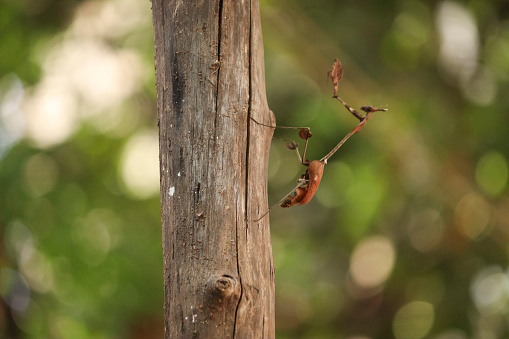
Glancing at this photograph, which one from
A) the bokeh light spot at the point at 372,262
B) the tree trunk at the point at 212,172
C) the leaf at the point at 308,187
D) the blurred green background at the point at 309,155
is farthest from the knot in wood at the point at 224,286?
the bokeh light spot at the point at 372,262

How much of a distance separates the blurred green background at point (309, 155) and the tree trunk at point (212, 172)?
2.89 metres

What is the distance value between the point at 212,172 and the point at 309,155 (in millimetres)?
3710

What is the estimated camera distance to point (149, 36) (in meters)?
4.79

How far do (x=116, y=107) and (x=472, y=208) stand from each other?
3.60m

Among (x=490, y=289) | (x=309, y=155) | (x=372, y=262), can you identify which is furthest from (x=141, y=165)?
(x=490, y=289)

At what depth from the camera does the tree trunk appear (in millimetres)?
1308

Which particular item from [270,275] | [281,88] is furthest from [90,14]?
[270,275]

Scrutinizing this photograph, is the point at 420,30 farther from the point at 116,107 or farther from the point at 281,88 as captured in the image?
the point at 116,107

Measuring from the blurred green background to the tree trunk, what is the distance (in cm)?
289

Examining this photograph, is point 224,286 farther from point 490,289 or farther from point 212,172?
point 490,289

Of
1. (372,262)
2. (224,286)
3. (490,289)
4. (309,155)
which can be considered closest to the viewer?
(224,286)

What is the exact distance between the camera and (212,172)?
4.41 feet

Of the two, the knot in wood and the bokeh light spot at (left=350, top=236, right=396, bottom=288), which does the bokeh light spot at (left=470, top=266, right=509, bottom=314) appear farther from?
the knot in wood

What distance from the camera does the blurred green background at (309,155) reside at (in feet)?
14.1
